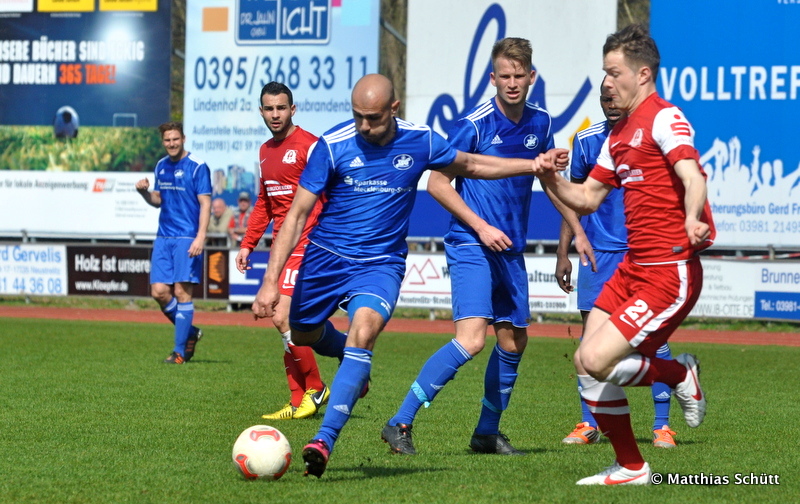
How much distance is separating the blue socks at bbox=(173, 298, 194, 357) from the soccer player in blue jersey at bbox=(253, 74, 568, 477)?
20.1 feet

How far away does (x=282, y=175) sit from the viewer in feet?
28.4

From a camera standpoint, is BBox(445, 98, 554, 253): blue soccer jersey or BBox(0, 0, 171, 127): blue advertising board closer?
Answer: BBox(445, 98, 554, 253): blue soccer jersey

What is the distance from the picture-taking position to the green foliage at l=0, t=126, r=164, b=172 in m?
24.5

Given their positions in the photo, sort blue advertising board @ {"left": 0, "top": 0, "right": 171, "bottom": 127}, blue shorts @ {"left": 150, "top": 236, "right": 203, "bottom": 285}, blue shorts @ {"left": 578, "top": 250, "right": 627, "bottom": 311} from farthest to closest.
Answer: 1. blue advertising board @ {"left": 0, "top": 0, "right": 171, "bottom": 127}
2. blue shorts @ {"left": 150, "top": 236, "right": 203, "bottom": 285}
3. blue shorts @ {"left": 578, "top": 250, "right": 627, "bottom": 311}

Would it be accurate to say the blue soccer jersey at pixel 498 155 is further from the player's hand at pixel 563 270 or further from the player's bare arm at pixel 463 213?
the player's hand at pixel 563 270

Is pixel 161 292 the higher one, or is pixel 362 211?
pixel 362 211

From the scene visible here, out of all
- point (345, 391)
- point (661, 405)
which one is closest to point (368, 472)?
point (345, 391)

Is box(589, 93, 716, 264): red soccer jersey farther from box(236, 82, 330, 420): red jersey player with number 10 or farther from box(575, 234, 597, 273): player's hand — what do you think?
box(236, 82, 330, 420): red jersey player with number 10

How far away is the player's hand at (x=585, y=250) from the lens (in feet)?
23.2

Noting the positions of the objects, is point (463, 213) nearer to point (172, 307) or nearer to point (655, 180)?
point (655, 180)

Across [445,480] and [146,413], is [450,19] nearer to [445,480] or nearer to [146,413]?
[146,413]

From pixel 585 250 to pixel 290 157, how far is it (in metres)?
2.59

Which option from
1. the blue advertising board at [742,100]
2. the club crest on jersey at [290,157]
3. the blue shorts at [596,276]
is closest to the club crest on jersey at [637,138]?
Result: the blue shorts at [596,276]

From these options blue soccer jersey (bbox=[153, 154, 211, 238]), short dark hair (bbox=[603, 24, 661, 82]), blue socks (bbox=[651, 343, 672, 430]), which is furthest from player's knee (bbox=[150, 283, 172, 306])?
short dark hair (bbox=[603, 24, 661, 82])
